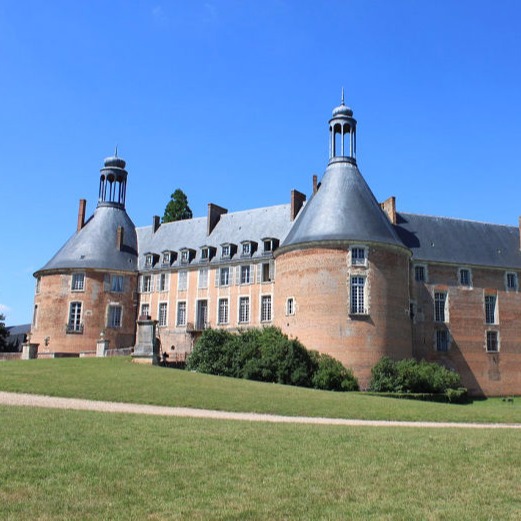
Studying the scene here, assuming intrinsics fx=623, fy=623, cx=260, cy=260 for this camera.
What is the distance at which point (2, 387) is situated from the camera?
19.6m

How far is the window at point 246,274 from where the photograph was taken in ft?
125

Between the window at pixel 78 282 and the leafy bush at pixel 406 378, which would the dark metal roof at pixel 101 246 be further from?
the leafy bush at pixel 406 378

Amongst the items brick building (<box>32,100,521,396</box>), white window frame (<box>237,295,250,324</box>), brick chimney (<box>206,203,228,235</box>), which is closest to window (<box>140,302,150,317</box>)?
brick building (<box>32,100,521,396</box>)

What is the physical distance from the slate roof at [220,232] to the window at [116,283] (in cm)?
184

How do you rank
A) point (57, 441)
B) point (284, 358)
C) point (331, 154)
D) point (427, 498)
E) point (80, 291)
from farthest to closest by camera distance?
1. point (80, 291)
2. point (331, 154)
3. point (284, 358)
4. point (57, 441)
5. point (427, 498)

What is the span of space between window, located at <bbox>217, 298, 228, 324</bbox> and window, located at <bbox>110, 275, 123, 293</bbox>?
7.38 m

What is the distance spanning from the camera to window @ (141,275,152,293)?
4200 cm

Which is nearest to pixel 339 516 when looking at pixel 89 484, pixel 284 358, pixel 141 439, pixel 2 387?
pixel 89 484

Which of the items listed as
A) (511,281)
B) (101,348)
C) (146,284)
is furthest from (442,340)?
(101,348)

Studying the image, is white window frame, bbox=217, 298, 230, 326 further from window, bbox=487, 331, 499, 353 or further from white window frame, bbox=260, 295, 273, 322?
window, bbox=487, 331, 499, 353

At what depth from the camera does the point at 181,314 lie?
40.2m

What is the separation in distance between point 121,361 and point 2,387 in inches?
404

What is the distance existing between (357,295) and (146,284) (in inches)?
654

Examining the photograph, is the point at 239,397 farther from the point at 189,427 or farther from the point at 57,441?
the point at 57,441
